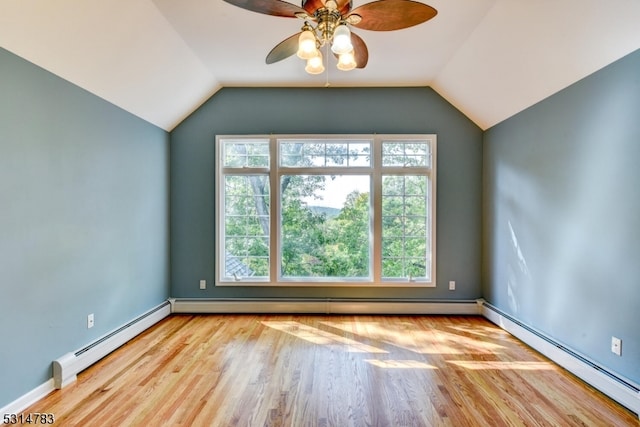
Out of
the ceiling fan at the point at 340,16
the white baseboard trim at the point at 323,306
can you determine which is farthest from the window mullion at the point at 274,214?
the ceiling fan at the point at 340,16

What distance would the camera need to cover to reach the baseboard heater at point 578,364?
2.08 metres

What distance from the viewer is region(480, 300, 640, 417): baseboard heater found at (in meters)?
2.08

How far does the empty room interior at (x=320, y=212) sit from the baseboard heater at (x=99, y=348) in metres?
0.02

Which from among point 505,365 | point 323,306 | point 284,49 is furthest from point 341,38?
point 323,306

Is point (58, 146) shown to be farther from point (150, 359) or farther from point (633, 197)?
point (633, 197)

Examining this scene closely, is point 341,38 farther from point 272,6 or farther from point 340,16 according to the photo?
point 272,6

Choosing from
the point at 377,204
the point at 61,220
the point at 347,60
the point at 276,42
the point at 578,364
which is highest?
the point at 276,42

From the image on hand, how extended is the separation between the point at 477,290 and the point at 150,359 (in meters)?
3.86

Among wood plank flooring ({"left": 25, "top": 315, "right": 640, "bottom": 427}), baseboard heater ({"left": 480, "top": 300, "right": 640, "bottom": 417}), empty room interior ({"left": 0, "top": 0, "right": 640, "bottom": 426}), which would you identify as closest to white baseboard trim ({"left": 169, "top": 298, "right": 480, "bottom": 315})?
empty room interior ({"left": 0, "top": 0, "right": 640, "bottom": 426})

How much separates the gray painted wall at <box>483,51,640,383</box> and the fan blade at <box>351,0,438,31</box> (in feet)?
5.14

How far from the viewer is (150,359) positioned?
2820mm

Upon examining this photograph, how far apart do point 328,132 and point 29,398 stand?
3.72m

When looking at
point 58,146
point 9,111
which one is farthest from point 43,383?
point 9,111

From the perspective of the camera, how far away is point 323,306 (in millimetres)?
4047
